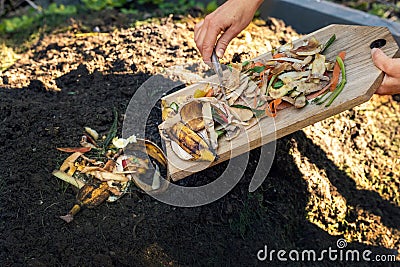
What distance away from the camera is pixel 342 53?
2.16 meters

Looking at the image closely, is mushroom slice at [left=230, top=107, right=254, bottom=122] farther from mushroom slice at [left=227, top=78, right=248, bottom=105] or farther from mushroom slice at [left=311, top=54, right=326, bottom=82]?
mushroom slice at [left=311, top=54, right=326, bottom=82]

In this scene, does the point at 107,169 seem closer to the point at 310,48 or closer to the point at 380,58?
the point at 310,48

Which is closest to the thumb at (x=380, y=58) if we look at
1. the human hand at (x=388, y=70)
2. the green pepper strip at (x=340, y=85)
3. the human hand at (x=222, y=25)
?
the human hand at (x=388, y=70)

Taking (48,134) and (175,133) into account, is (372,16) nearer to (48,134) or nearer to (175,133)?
(175,133)

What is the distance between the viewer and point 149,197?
216 cm

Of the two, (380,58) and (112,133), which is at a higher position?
(380,58)

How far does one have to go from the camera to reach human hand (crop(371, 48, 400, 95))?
1.97 meters

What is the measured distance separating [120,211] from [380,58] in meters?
1.22

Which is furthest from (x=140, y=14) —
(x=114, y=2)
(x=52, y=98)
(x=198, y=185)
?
(x=198, y=185)

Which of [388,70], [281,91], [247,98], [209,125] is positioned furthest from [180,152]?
[388,70]

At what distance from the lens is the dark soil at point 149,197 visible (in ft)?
6.64

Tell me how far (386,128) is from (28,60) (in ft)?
7.00

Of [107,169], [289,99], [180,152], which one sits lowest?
[107,169]

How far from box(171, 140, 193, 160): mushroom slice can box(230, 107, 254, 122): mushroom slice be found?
0.85ft
